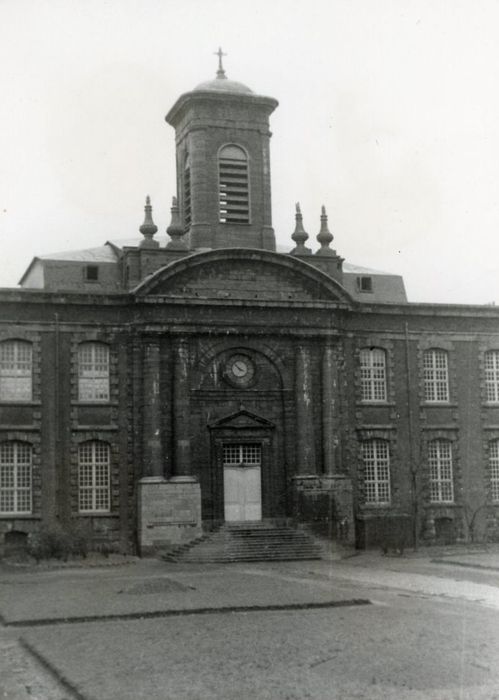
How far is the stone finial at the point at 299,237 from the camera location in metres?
34.4

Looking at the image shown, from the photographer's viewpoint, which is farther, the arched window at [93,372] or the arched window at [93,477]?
the arched window at [93,372]

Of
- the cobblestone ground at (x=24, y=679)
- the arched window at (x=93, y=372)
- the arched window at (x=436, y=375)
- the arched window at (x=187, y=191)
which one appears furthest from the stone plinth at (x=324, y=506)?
the cobblestone ground at (x=24, y=679)

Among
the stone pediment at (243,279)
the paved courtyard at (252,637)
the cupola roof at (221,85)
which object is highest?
the cupola roof at (221,85)

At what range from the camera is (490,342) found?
36.5m

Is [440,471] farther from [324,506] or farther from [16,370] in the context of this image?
[16,370]

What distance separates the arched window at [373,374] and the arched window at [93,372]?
8.64m

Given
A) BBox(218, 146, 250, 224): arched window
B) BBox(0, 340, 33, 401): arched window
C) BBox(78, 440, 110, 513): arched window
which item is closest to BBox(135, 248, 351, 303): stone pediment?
BBox(218, 146, 250, 224): arched window

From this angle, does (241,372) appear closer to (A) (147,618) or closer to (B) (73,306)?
(B) (73,306)

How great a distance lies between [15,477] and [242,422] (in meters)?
7.19

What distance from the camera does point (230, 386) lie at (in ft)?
108

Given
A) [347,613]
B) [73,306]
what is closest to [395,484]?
[73,306]

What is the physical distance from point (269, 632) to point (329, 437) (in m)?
17.9

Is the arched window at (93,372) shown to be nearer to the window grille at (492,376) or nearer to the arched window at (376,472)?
the arched window at (376,472)

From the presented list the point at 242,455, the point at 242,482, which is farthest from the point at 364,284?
the point at 242,482
